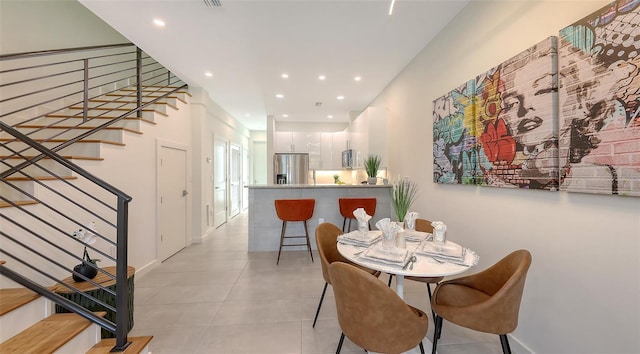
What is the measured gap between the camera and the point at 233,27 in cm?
268

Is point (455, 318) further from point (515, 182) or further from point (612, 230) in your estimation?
point (515, 182)

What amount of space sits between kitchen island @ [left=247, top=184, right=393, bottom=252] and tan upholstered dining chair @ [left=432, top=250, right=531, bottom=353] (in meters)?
2.51

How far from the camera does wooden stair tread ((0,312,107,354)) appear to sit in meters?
1.32

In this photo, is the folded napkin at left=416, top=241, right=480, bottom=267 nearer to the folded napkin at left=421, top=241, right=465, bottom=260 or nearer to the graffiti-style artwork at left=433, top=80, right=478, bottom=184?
the folded napkin at left=421, top=241, right=465, bottom=260

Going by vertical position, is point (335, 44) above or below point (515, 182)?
above

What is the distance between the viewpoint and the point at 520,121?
→ 1.74 m

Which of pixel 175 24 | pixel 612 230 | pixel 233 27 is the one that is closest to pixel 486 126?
pixel 612 230

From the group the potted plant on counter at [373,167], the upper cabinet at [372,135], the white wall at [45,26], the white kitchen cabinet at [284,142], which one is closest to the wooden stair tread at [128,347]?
the white wall at [45,26]

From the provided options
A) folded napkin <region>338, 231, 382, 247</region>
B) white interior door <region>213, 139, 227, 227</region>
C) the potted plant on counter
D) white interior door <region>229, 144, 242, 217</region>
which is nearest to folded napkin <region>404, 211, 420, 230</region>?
folded napkin <region>338, 231, 382, 247</region>

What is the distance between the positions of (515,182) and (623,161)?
2.01 ft

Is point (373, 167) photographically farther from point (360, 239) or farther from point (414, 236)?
point (360, 239)

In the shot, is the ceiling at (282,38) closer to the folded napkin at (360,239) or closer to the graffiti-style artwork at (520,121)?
the graffiti-style artwork at (520,121)

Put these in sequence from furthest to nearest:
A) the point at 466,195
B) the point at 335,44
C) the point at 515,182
Result: the point at 335,44 → the point at 466,195 → the point at 515,182

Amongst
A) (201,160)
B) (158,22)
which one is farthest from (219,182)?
(158,22)
